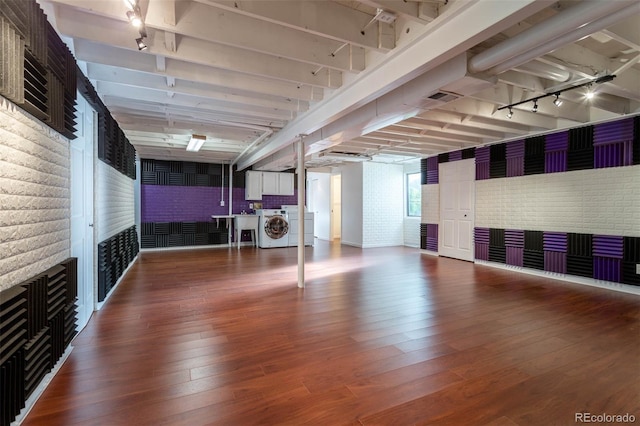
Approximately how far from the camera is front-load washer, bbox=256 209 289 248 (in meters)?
8.64

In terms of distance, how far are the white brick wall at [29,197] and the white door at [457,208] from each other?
6.83 m

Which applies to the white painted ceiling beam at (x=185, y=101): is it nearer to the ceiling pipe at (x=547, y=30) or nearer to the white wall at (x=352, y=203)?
the ceiling pipe at (x=547, y=30)

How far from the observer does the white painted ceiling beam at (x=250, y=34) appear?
2.25 m

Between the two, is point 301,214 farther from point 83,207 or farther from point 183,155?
point 183,155

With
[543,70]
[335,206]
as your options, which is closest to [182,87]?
[543,70]

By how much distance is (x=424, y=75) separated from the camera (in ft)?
9.57

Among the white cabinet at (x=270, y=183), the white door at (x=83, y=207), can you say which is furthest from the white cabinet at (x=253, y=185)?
the white door at (x=83, y=207)

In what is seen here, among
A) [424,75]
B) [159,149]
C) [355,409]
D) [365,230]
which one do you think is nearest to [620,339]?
[355,409]

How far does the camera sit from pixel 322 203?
38.0 feet

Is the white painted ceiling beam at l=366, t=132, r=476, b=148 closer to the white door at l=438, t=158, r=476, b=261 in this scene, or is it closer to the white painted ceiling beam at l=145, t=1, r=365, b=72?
the white door at l=438, t=158, r=476, b=261

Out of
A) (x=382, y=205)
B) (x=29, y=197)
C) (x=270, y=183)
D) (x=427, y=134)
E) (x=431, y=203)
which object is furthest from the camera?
(x=270, y=183)

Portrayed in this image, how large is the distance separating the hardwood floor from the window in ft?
15.4

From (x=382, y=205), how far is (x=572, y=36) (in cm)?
709

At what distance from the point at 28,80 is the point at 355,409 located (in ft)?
8.85
